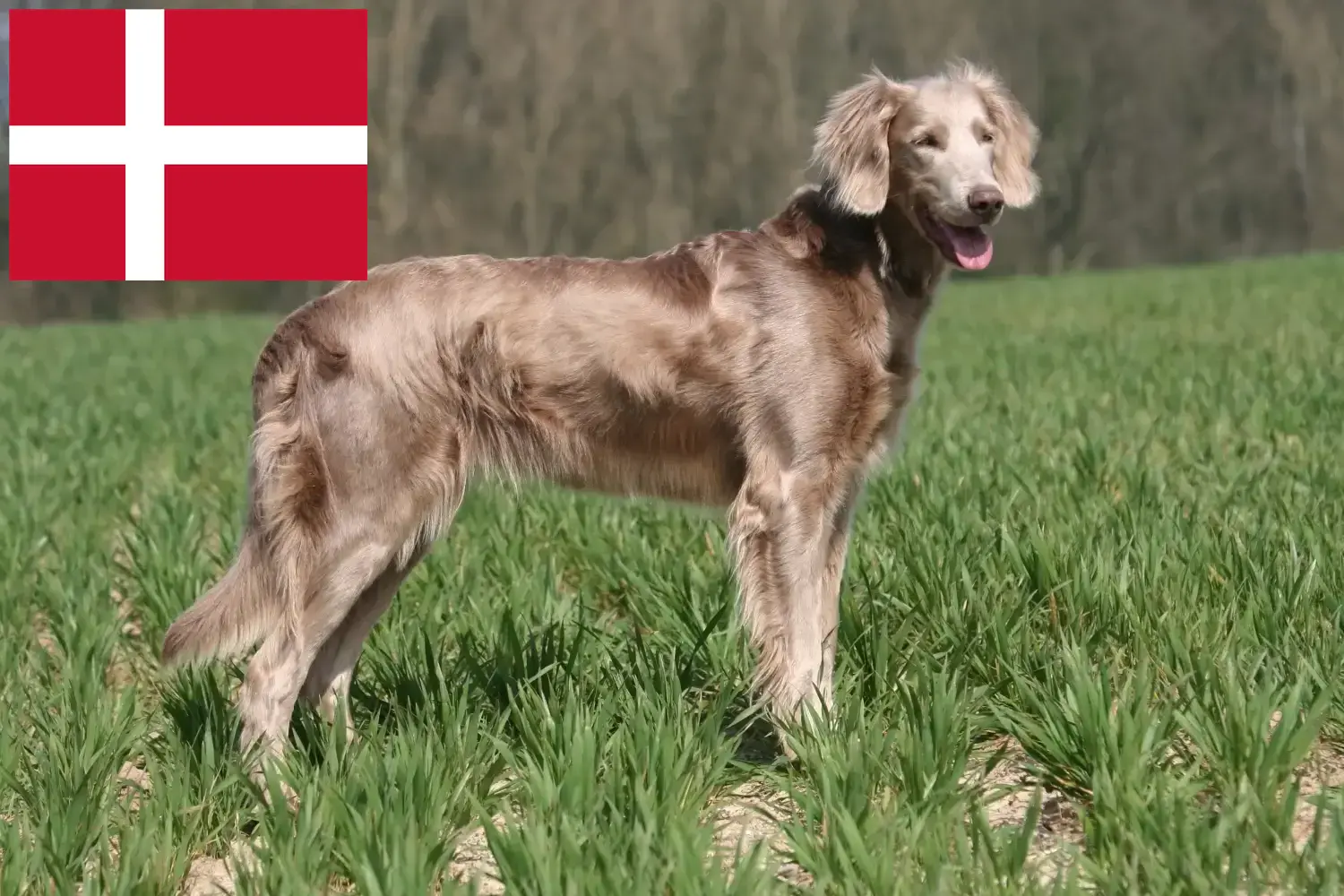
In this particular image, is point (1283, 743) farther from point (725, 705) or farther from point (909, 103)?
point (909, 103)

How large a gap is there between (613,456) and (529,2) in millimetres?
27161

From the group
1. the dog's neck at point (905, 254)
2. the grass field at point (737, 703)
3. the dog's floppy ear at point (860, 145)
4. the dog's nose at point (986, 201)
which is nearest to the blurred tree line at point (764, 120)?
the grass field at point (737, 703)

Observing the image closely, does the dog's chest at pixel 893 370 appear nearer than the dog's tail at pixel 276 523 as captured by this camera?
No

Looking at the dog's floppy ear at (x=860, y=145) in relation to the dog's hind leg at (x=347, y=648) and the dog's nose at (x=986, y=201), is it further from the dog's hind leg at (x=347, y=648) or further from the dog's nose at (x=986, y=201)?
the dog's hind leg at (x=347, y=648)

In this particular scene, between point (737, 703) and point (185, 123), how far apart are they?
13.8m

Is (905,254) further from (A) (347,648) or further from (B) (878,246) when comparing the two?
(A) (347,648)

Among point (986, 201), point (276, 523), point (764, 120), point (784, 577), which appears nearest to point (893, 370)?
point (986, 201)

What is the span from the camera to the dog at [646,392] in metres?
3.33

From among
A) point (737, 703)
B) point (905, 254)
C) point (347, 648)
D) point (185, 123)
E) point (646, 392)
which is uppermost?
point (185, 123)

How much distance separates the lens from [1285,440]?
6117 mm

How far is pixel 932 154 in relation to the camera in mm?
3480

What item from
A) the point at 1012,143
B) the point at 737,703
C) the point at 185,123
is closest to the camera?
the point at 1012,143

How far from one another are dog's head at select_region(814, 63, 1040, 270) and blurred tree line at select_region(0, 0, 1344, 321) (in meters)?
23.8

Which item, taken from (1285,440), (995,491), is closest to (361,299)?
(995,491)
